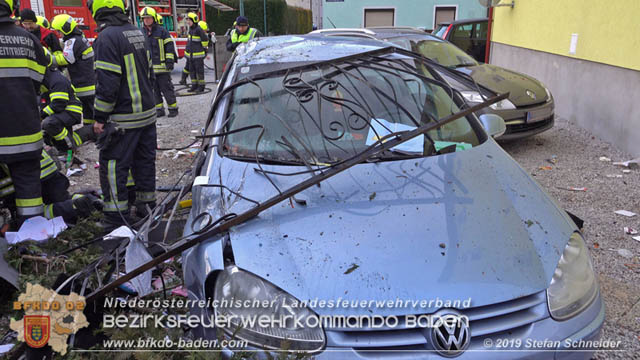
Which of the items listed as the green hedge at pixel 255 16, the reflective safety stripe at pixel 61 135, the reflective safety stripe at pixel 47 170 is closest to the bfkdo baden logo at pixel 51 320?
the reflective safety stripe at pixel 47 170

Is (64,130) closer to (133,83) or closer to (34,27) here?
(133,83)

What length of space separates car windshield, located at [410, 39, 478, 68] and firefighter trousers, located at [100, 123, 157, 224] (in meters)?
4.06

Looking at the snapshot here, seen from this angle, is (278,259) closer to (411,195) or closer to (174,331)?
(174,331)

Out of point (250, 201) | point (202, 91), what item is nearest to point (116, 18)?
point (250, 201)

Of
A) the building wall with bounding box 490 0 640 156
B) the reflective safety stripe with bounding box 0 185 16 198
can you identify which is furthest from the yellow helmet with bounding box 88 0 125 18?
the building wall with bounding box 490 0 640 156

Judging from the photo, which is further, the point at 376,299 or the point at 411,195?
the point at 411,195

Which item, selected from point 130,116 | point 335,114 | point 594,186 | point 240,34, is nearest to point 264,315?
point 335,114

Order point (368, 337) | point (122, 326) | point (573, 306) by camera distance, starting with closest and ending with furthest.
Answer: point (368, 337), point (573, 306), point (122, 326)

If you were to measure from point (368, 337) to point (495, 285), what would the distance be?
0.56 m

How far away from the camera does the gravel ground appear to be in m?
3.02

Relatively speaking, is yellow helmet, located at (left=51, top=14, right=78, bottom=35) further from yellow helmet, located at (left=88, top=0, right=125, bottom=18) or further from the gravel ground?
yellow helmet, located at (left=88, top=0, right=125, bottom=18)

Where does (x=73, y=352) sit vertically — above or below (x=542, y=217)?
below

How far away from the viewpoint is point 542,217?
227 centimetres

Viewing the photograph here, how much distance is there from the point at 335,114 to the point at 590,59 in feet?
20.9
